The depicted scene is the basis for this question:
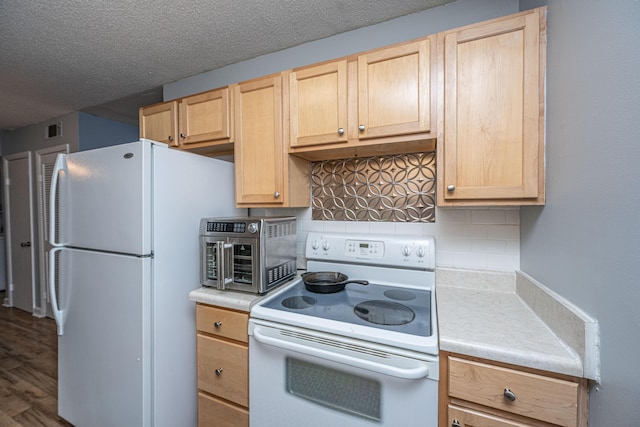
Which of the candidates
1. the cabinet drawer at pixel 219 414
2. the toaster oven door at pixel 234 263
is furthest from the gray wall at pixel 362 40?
the cabinet drawer at pixel 219 414

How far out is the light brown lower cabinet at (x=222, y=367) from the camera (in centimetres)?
125

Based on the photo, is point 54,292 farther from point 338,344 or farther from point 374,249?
point 374,249

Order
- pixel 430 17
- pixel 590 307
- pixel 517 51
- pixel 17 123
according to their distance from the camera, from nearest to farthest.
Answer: pixel 590 307 → pixel 517 51 → pixel 430 17 → pixel 17 123

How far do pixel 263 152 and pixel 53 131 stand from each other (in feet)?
11.1

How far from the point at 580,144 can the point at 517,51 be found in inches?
20.3

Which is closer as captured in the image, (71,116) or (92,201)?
(92,201)

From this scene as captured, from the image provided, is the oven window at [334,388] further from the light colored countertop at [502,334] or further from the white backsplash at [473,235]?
the white backsplash at [473,235]

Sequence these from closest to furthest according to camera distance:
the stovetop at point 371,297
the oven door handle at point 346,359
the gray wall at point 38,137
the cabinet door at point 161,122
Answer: the oven door handle at point 346,359 → the stovetop at point 371,297 → the cabinet door at point 161,122 → the gray wall at point 38,137

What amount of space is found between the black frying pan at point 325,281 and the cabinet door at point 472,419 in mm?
633

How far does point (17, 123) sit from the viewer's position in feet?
11.0

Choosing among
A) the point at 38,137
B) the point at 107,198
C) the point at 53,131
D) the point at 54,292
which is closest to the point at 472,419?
the point at 107,198

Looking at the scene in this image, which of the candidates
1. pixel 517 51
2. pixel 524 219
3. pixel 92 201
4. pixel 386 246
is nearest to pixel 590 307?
pixel 524 219

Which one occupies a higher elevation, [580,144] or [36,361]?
[580,144]

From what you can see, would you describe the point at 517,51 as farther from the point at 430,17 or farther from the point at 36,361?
the point at 36,361
